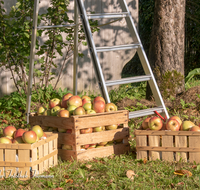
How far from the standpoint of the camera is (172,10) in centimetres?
420

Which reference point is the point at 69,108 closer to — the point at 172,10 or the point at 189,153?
the point at 189,153

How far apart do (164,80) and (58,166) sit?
2323 millimetres

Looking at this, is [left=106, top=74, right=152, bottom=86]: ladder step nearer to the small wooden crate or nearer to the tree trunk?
the small wooden crate

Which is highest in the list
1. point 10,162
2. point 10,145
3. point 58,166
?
point 10,145

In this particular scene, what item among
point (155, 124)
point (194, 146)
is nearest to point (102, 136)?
point (155, 124)

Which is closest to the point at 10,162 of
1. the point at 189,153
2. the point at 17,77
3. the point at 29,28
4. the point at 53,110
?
the point at 53,110

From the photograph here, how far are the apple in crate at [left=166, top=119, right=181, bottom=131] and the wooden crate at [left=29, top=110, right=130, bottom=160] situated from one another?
407 millimetres

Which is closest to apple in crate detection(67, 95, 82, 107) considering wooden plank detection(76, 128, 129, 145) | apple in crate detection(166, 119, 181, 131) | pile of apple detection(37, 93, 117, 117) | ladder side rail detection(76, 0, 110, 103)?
pile of apple detection(37, 93, 117, 117)

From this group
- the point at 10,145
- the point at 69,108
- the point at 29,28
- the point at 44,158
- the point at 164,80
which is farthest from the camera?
the point at 164,80

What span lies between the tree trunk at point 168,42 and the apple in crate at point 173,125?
1731 millimetres

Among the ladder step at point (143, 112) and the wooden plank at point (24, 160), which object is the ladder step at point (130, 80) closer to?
the ladder step at point (143, 112)

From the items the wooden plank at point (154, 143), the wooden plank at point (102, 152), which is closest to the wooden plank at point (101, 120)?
the wooden plank at point (102, 152)

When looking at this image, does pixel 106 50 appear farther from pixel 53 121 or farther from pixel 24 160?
pixel 24 160

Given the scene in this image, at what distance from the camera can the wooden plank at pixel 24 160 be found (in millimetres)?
2158
